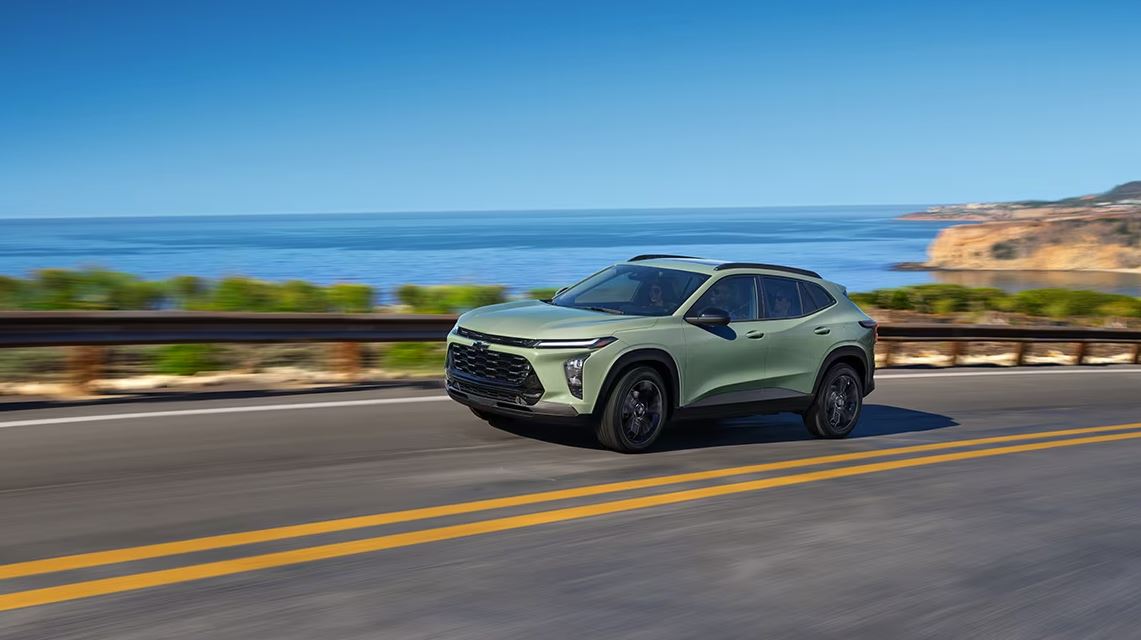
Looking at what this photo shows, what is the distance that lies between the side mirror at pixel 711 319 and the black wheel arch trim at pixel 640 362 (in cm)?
36

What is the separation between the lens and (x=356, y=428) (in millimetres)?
8930

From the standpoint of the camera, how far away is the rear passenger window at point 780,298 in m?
9.39

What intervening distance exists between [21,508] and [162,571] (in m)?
1.51

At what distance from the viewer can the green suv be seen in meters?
7.97

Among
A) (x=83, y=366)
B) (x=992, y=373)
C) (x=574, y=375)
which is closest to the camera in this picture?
(x=574, y=375)

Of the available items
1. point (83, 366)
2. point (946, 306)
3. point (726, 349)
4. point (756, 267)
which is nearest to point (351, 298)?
point (83, 366)

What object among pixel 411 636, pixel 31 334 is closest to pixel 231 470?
pixel 411 636

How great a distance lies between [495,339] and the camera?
8.18 m

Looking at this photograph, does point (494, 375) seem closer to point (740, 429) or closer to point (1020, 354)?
point (740, 429)

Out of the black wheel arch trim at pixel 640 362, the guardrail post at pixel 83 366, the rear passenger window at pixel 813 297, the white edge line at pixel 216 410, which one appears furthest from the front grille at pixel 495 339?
the guardrail post at pixel 83 366

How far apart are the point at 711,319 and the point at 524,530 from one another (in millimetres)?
2968

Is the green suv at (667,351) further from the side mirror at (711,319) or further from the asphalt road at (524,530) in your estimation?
the asphalt road at (524,530)

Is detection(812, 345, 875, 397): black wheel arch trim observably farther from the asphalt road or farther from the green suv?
the asphalt road

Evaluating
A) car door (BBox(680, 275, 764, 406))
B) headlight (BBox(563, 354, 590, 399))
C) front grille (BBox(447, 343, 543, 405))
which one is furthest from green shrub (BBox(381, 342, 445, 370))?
headlight (BBox(563, 354, 590, 399))
